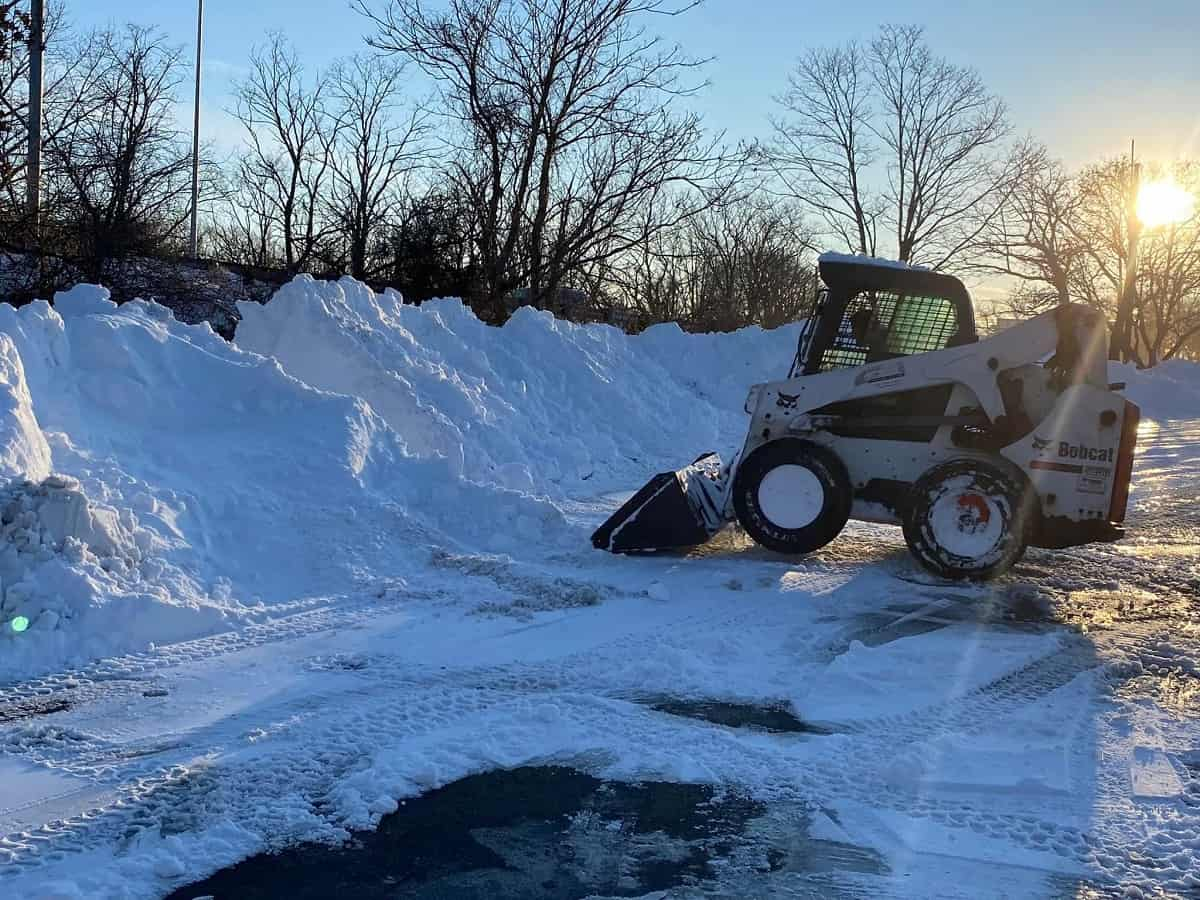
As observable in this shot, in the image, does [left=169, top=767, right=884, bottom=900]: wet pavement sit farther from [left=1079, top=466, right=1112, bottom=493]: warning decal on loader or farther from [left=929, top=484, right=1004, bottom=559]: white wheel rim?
[left=1079, top=466, right=1112, bottom=493]: warning decal on loader

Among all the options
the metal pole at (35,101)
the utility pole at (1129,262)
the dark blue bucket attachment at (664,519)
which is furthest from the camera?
the utility pole at (1129,262)

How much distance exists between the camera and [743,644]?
598 centimetres

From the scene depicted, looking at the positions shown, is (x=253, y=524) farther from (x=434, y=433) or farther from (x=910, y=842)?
(x=910, y=842)

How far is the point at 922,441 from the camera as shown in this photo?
25.5 feet

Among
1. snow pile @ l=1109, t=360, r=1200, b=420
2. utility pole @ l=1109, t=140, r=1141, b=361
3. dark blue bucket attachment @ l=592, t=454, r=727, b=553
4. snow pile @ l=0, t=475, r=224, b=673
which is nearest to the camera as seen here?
snow pile @ l=0, t=475, r=224, b=673

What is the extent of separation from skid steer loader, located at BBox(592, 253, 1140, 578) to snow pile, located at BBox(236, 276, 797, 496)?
2.63 m

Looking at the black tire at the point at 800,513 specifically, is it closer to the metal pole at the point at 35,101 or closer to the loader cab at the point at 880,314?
the loader cab at the point at 880,314

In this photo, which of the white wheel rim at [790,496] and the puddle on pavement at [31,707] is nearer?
the puddle on pavement at [31,707]

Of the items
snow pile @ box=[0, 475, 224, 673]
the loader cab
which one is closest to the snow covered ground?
snow pile @ box=[0, 475, 224, 673]

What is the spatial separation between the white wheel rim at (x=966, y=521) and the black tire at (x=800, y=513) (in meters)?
0.68

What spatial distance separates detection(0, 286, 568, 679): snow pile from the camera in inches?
223

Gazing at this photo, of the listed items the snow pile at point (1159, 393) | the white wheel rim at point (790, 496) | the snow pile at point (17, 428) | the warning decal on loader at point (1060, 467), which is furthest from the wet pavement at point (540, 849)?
the snow pile at point (1159, 393)

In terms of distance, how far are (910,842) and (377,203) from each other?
86.2 ft

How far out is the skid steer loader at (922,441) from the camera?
24.1 ft
